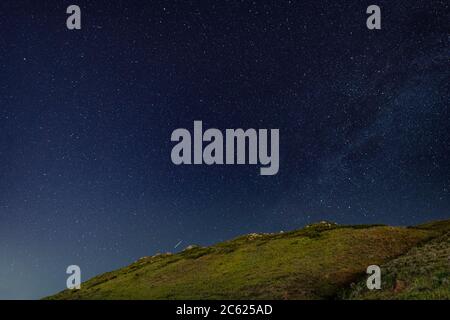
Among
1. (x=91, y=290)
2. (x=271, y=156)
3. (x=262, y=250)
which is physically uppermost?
(x=271, y=156)

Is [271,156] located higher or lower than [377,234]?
higher

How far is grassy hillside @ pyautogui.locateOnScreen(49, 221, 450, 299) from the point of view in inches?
1546

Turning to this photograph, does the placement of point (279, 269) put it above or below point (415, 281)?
above

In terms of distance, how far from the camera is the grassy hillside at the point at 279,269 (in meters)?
39.3

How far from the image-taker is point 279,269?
46.3 m

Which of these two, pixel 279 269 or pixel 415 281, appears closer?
pixel 415 281

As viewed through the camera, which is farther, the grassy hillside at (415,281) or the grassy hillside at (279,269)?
the grassy hillside at (279,269)

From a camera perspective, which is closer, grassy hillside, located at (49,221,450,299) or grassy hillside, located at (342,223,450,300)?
grassy hillside, located at (342,223,450,300)

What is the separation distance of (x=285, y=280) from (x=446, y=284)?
55.0 feet
